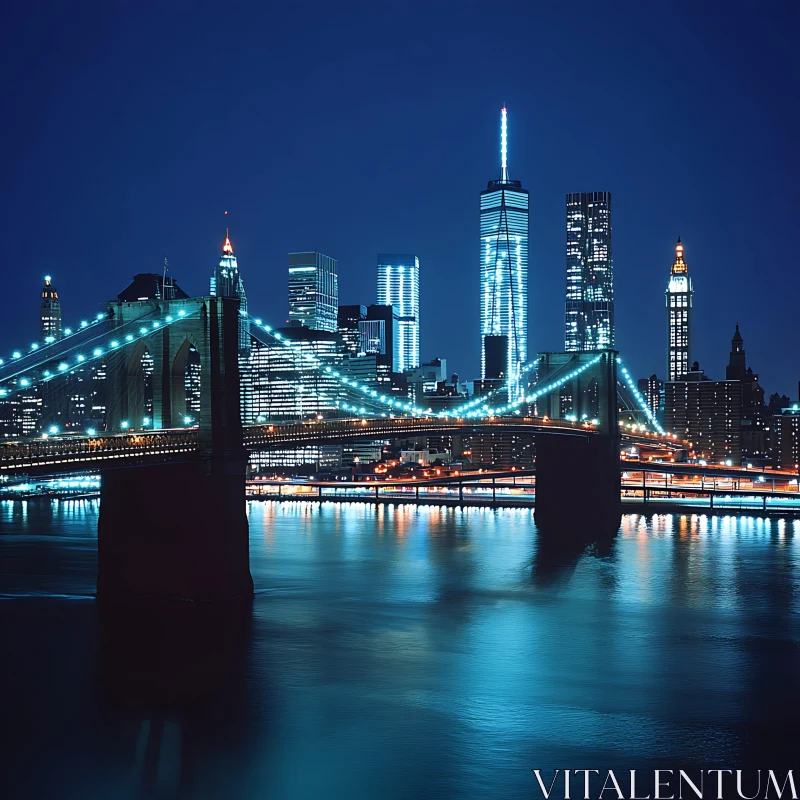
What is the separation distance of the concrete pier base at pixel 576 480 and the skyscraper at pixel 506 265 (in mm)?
138143

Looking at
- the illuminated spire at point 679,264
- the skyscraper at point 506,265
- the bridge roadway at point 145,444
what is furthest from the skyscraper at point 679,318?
the bridge roadway at point 145,444

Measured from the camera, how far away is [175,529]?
25.2 metres

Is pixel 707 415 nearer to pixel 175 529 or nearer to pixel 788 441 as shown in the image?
pixel 788 441

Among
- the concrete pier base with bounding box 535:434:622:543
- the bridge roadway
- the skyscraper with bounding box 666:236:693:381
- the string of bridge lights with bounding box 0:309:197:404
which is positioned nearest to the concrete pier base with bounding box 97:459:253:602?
the bridge roadway

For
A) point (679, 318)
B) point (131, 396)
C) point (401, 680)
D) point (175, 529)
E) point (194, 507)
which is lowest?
point (401, 680)

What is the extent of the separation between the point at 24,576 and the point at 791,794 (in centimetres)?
2447

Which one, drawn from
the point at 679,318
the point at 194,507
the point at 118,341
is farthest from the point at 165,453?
the point at 679,318

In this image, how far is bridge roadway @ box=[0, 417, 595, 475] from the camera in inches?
873

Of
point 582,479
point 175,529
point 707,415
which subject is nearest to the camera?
point 175,529

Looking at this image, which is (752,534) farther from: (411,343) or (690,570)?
(411,343)

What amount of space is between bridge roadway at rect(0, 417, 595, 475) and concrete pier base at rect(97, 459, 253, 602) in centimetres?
71

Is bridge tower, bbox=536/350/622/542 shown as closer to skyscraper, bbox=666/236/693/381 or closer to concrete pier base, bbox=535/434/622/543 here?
concrete pier base, bbox=535/434/622/543

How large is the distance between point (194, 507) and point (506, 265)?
176m

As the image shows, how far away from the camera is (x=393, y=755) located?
55.0 ft
